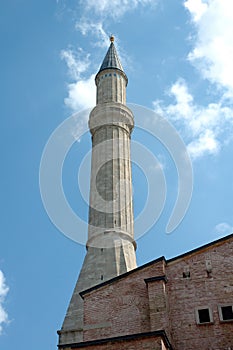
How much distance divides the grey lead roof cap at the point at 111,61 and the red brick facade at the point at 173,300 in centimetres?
1414

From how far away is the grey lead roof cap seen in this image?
85.7ft

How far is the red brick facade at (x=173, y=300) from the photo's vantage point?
13.0 metres

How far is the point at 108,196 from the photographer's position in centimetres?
2081

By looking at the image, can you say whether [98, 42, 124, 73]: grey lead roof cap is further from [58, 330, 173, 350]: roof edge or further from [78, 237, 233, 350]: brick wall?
[58, 330, 173, 350]: roof edge

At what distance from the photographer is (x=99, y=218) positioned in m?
20.3

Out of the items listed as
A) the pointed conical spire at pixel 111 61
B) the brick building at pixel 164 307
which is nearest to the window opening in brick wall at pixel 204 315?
the brick building at pixel 164 307

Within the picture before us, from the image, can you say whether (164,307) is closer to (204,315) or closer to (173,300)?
(173,300)

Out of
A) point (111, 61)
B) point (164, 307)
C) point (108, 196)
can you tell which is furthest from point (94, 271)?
point (111, 61)

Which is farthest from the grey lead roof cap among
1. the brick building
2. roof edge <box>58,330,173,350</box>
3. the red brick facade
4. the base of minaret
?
roof edge <box>58,330,173,350</box>

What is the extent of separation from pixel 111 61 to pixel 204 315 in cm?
1636

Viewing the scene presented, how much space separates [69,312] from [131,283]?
4.28 m

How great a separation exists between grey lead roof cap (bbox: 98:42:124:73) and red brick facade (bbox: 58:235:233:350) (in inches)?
557

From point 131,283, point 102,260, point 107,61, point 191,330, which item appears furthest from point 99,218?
point 107,61

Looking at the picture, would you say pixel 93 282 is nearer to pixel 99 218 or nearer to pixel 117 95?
pixel 99 218
